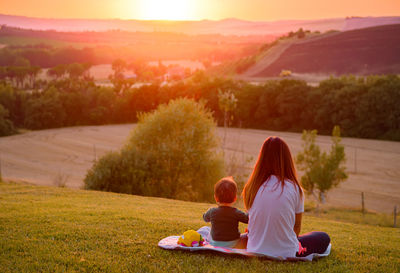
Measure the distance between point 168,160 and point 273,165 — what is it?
19.2 metres

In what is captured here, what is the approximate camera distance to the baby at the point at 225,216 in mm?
5957

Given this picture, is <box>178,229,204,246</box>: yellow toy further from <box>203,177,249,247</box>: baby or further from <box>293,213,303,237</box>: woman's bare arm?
<box>293,213,303,237</box>: woman's bare arm

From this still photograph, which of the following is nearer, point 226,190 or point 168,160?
point 226,190

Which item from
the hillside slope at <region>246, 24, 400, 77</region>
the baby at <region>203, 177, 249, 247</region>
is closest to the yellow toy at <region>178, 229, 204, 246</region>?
the baby at <region>203, 177, 249, 247</region>

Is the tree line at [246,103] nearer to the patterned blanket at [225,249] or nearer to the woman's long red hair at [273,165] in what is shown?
the patterned blanket at [225,249]

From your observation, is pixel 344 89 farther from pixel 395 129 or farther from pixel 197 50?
pixel 197 50

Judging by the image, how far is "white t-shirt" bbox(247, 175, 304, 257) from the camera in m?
5.55

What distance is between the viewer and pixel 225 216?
6.20 metres

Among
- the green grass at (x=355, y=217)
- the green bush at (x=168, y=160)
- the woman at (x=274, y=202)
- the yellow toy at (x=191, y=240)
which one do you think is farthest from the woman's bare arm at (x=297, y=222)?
the green bush at (x=168, y=160)

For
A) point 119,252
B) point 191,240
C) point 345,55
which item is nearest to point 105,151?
point 119,252

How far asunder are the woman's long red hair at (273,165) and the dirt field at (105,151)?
24.9m

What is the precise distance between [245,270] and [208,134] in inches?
835

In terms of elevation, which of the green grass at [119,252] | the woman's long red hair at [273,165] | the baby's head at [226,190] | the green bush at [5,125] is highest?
the woman's long red hair at [273,165]

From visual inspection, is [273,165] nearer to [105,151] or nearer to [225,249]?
[225,249]
